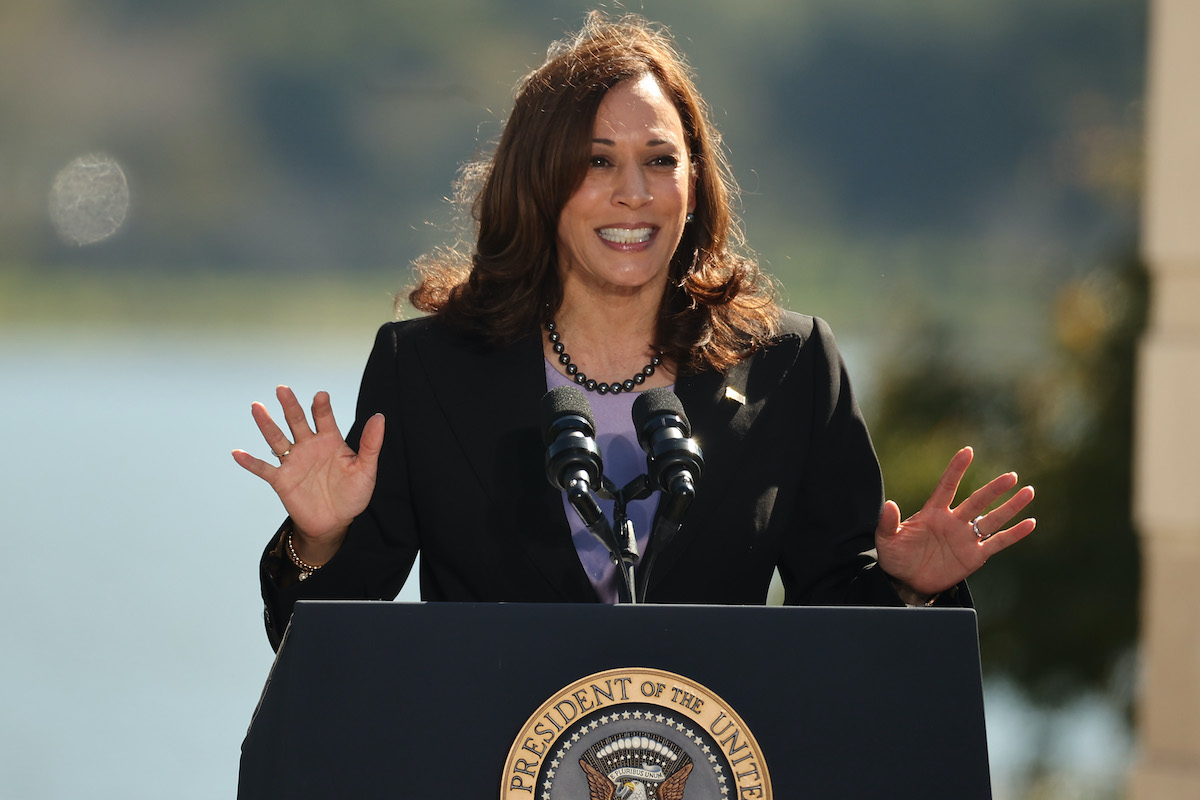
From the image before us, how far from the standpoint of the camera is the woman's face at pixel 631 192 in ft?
6.63

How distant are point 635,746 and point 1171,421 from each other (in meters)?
2.24

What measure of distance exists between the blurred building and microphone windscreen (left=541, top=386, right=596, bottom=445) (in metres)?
2.02

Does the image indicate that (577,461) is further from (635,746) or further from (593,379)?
(593,379)

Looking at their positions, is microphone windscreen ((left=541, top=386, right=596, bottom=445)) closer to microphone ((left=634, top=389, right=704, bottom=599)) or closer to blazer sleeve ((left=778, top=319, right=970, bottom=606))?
microphone ((left=634, top=389, right=704, bottom=599))

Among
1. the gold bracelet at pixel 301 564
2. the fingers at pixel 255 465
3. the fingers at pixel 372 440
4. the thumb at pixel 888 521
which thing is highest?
the fingers at pixel 372 440

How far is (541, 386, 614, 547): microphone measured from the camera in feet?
4.66

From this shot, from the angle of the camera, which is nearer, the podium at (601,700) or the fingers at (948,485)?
the podium at (601,700)

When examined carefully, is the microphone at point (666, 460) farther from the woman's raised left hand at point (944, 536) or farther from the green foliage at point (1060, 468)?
the green foliage at point (1060, 468)

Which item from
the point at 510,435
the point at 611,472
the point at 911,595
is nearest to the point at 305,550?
the point at 510,435

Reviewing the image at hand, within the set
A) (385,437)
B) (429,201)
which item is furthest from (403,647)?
(429,201)

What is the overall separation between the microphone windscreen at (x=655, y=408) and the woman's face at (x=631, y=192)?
1.62ft

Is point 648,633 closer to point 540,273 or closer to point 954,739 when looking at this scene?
point 954,739

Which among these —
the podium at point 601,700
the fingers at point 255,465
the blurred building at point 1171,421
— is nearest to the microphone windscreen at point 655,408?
the podium at point 601,700

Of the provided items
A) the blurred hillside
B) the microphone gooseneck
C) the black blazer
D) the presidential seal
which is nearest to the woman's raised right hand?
the black blazer
